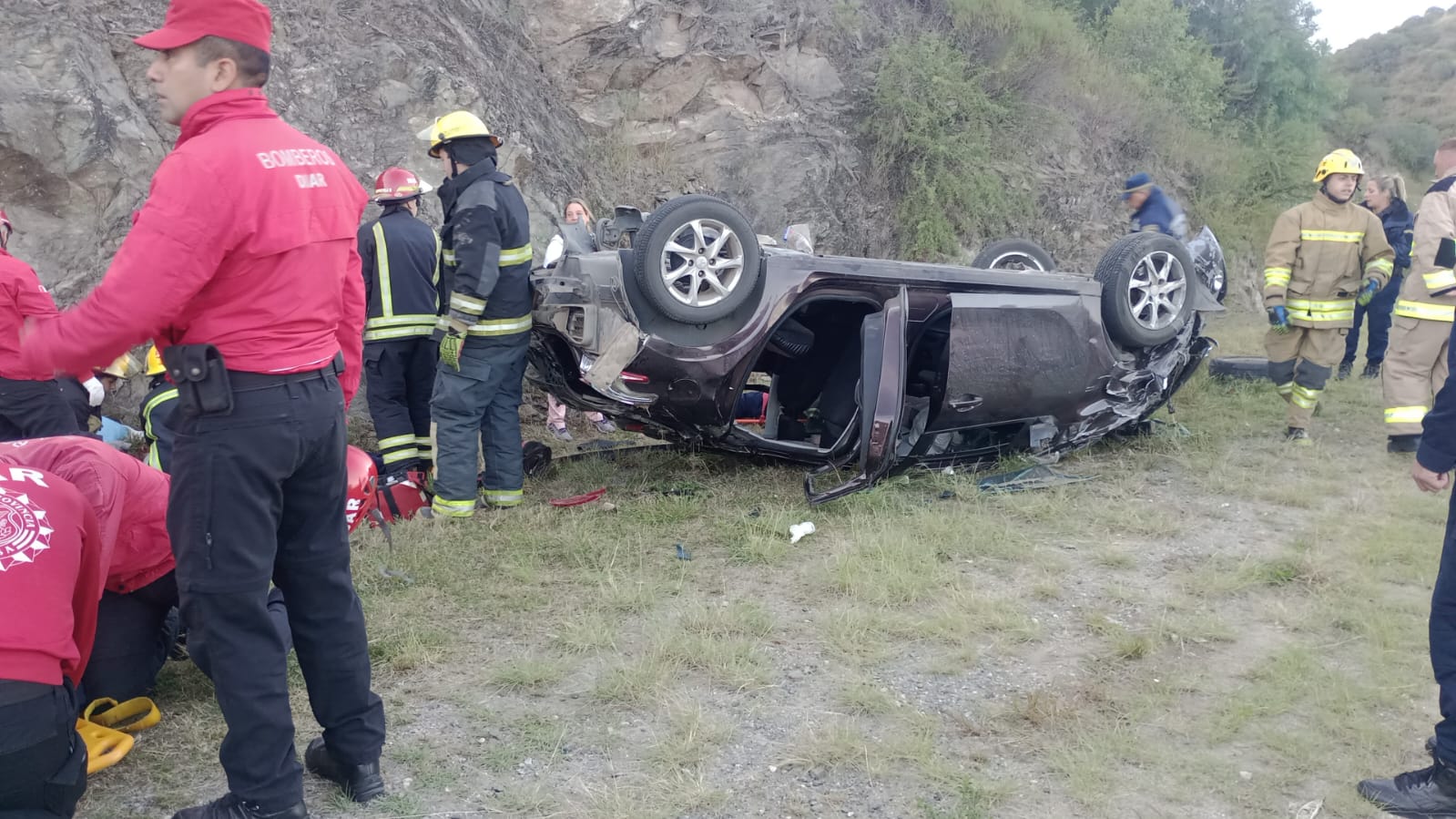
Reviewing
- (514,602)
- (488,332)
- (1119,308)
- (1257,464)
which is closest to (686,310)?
(488,332)

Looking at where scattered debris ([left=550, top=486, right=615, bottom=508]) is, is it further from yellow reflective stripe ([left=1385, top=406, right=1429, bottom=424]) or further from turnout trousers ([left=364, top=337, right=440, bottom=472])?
yellow reflective stripe ([left=1385, top=406, right=1429, bottom=424])

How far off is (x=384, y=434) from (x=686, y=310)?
207cm

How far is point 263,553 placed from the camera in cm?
249

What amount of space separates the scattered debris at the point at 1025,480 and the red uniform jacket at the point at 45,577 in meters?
4.16

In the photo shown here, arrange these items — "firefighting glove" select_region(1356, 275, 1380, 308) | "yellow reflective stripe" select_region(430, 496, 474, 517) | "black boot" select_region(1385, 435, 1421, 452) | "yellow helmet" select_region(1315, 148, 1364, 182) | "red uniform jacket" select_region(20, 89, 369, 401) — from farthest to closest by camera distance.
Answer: "firefighting glove" select_region(1356, 275, 1380, 308)
"yellow helmet" select_region(1315, 148, 1364, 182)
"black boot" select_region(1385, 435, 1421, 452)
"yellow reflective stripe" select_region(430, 496, 474, 517)
"red uniform jacket" select_region(20, 89, 369, 401)

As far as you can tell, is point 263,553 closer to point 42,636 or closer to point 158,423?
point 42,636

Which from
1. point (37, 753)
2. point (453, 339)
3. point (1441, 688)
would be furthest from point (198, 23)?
point (1441, 688)

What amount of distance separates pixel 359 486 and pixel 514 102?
5.35m

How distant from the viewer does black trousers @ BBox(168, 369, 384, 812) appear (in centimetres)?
241

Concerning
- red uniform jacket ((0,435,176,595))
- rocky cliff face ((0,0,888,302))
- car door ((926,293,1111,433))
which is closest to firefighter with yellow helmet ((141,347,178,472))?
red uniform jacket ((0,435,176,595))

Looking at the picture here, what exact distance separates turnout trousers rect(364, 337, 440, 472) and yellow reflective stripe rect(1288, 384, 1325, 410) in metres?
5.50

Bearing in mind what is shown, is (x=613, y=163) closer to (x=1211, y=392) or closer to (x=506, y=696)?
(x=1211, y=392)

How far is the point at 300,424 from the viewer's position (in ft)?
8.18

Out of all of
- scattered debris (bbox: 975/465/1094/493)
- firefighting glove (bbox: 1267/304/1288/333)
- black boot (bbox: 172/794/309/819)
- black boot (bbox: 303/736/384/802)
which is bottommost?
black boot (bbox: 303/736/384/802)
